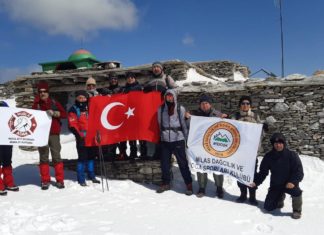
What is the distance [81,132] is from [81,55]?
1737 cm

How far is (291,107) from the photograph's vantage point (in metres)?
8.27

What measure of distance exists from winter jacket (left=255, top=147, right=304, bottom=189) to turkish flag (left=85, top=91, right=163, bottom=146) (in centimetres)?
232

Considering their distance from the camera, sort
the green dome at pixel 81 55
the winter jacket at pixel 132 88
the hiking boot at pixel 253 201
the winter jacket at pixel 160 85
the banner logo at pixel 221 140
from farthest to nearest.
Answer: the green dome at pixel 81 55
the winter jacket at pixel 132 88
the winter jacket at pixel 160 85
the banner logo at pixel 221 140
the hiking boot at pixel 253 201

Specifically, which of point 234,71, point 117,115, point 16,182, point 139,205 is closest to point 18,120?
point 16,182

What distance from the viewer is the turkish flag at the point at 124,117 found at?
22.0ft

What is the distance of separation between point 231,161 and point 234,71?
13.4 m

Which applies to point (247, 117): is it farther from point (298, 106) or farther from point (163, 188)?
point (298, 106)

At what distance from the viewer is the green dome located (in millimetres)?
22697

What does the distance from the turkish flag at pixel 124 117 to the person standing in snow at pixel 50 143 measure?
2.11 feet

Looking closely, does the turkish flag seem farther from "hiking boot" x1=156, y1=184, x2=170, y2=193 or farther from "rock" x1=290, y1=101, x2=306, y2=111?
"rock" x1=290, y1=101, x2=306, y2=111

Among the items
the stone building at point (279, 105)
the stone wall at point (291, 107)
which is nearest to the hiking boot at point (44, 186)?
the stone building at point (279, 105)

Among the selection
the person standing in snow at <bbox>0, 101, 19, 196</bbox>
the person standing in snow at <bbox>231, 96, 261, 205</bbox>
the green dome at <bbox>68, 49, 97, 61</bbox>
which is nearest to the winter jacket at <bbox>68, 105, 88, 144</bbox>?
the person standing in snow at <bbox>0, 101, 19, 196</bbox>

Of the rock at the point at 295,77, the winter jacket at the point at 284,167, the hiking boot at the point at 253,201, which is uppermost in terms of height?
the rock at the point at 295,77

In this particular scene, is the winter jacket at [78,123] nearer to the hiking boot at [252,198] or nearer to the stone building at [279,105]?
the stone building at [279,105]
